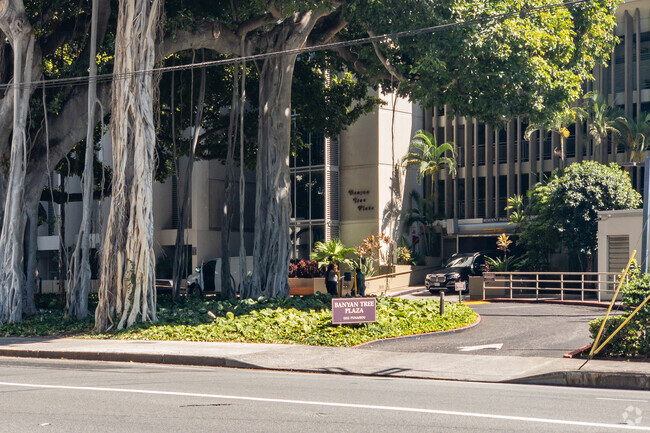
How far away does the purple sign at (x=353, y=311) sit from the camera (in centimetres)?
1869

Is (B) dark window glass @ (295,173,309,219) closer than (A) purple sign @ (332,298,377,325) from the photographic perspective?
No

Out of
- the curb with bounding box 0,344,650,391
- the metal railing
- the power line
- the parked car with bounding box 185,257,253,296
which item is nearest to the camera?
the curb with bounding box 0,344,650,391

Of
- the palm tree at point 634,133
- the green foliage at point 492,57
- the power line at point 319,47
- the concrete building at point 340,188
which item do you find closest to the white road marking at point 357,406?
the power line at point 319,47

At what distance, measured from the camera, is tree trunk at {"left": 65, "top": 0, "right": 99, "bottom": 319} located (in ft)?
74.7

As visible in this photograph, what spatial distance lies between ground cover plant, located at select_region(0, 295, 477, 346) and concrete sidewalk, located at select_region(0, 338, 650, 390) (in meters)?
0.87

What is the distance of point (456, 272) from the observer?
118 feet

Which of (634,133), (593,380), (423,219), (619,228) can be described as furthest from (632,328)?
(423,219)

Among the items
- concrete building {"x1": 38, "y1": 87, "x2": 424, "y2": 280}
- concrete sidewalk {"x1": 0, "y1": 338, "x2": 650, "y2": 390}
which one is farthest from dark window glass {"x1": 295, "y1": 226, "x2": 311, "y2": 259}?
concrete sidewalk {"x1": 0, "y1": 338, "x2": 650, "y2": 390}

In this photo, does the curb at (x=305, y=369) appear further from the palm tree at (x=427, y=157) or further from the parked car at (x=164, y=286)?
the palm tree at (x=427, y=157)

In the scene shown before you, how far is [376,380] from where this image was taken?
13172mm

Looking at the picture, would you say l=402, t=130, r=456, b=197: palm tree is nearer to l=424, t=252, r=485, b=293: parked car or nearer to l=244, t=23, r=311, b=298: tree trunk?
l=424, t=252, r=485, b=293: parked car

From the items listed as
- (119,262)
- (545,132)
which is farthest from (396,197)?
(119,262)

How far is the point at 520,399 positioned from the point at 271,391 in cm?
317

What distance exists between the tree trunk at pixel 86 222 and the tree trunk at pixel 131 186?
5.13ft
